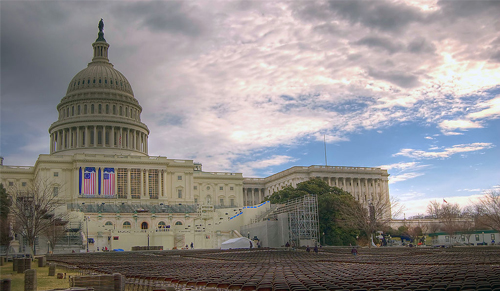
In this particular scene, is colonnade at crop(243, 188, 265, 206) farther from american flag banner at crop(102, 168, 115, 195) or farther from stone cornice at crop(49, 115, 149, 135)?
american flag banner at crop(102, 168, 115, 195)

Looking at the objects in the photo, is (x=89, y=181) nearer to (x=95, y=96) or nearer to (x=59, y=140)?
(x=59, y=140)

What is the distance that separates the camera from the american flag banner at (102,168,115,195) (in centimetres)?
11188

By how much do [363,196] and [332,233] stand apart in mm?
63198

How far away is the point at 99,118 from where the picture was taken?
5017 inches

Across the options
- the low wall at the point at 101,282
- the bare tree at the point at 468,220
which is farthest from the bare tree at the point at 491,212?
the low wall at the point at 101,282

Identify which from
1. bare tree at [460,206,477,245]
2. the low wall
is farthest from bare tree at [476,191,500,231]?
the low wall

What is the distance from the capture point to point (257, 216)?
95.2 m

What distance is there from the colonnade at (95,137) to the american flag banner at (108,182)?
1362 cm

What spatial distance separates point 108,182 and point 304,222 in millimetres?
51386

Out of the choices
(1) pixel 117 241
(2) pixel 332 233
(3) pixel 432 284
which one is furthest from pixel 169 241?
(3) pixel 432 284

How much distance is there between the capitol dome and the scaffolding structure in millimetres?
58330

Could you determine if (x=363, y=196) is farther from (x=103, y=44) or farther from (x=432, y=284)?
(x=432, y=284)

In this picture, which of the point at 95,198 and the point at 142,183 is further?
the point at 142,183

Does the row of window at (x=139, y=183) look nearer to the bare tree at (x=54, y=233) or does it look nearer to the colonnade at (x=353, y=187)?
the colonnade at (x=353, y=187)
